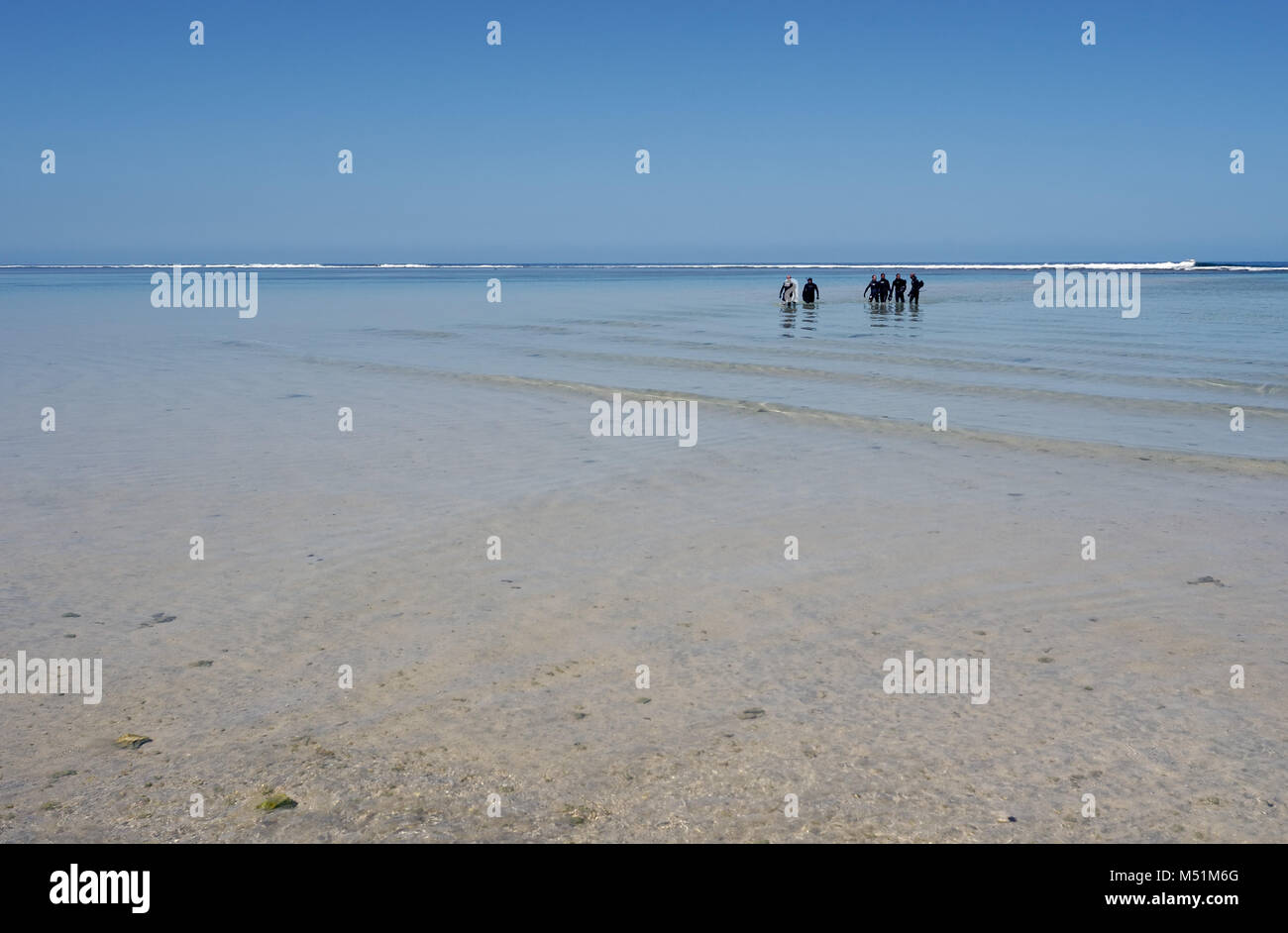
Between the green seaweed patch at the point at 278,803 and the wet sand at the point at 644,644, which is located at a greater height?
the wet sand at the point at 644,644

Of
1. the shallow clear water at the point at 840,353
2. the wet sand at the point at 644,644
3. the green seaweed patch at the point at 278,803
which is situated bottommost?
the green seaweed patch at the point at 278,803

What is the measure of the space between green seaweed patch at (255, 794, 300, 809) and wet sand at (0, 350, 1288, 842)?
34 millimetres

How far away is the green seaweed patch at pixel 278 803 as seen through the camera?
4.11 meters

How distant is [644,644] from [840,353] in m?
17.9

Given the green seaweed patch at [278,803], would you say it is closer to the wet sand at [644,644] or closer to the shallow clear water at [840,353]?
the wet sand at [644,644]

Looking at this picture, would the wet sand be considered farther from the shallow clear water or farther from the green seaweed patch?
the shallow clear water

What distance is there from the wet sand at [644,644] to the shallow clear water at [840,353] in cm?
365

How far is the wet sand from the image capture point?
13.6 feet

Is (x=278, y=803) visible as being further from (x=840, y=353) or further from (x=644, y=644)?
(x=840, y=353)

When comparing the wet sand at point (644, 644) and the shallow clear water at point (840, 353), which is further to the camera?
the shallow clear water at point (840, 353)

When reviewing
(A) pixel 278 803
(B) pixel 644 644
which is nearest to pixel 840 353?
(B) pixel 644 644

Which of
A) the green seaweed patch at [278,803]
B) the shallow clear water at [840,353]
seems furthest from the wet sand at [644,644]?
the shallow clear water at [840,353]

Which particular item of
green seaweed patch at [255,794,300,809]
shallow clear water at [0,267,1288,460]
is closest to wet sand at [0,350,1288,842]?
green seaweed patch at [255,794,300,809]
